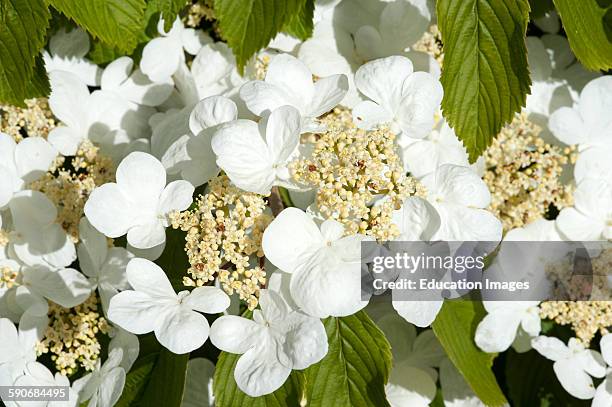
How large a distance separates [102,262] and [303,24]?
0.48 meters

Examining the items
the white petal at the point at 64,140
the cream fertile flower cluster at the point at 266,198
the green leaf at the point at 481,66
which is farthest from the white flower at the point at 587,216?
the white petal at the point at 64,140

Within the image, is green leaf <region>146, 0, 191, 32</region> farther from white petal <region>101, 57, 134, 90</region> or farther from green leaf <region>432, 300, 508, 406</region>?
green leaf <region>432, 300, 508, 406</region>

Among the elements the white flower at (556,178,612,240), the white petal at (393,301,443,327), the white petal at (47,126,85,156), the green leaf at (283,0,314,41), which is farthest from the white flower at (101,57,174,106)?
the white flower at (556,178,612,240)

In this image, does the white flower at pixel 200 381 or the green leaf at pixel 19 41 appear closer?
the green leaf at pixel 19 41

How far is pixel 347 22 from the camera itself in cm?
117

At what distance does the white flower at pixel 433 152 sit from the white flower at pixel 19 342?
57 cm

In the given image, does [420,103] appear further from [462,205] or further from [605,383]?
[605,383]

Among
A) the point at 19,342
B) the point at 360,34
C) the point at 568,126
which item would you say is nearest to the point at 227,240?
the point at 19,342

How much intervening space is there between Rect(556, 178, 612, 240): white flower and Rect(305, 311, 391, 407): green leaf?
0.36 meters

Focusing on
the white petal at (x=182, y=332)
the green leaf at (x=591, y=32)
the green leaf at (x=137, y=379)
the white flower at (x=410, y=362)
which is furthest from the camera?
the white flower at (x=410, y=362)

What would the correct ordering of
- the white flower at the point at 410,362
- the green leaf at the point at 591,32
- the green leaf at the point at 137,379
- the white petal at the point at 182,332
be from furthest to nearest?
the white flower at the point at 410,362 → the green leaf at the point at 137,379 → the green leaf at the point at 591,32 → the white petal at the point at 182,332

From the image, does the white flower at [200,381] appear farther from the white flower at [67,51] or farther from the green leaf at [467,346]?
the white flower at [67,51]

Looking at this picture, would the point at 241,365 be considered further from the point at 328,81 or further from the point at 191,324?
the point at 328,81

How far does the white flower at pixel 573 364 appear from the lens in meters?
1.04
